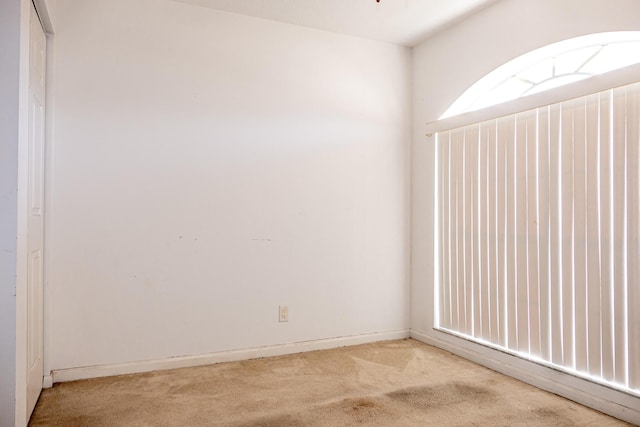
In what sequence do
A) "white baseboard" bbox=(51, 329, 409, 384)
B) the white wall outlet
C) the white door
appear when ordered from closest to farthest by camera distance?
the white door < "white baseboard" bbox=(51, 329, 409, 384) < the white wall outlet

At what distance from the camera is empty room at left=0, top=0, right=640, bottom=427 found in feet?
7.52

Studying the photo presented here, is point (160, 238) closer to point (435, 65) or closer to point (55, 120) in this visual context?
point (55, 120)

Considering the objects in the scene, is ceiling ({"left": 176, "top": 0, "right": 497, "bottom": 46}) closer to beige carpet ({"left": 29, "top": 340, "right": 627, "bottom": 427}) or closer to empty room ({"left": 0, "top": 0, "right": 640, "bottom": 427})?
empty room ({"left": 0, "top": 0, "right": 640, "bottom": 427})

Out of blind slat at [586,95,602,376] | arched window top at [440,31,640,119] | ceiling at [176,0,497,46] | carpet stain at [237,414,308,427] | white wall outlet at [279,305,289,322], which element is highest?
ceiling at [176,0,497,46]

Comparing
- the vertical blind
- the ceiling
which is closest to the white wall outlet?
the vertical blind

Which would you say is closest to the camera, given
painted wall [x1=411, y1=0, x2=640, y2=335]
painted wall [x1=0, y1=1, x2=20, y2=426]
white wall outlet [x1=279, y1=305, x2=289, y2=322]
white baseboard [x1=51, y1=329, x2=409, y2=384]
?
painted wall [x1=0, y1=1, x2=20, y2=426]

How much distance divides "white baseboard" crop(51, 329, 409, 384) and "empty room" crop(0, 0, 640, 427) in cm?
1

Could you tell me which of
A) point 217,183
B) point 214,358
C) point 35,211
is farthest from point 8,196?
point 214,358

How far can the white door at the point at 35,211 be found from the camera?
7.16 feet

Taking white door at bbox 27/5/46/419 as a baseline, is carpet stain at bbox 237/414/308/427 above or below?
below

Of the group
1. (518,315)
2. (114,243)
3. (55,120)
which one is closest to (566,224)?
(518,315)

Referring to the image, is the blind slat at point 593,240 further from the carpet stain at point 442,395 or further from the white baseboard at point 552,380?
the carpet stain at point 442,395

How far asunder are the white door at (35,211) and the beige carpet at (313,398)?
0.22m

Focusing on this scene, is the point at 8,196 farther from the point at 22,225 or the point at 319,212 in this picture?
the point at 319,212
